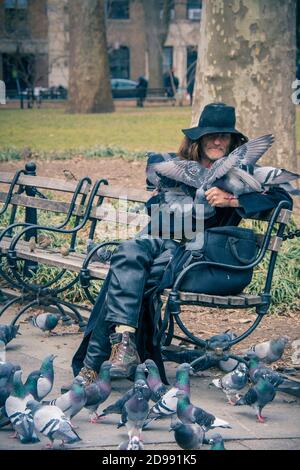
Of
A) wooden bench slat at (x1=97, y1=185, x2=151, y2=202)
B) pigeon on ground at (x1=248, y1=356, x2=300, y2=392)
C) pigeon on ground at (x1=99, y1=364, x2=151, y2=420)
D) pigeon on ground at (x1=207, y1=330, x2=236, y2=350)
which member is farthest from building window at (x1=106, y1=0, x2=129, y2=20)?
pigeon on ground at (x1=99, y1=364, x2=151, y2=420)

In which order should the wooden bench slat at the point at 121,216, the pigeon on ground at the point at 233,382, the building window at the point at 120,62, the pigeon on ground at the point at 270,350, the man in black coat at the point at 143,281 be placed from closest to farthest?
the pigeon on ground at the point at 233,382 < the man in black coat at the point at 143,281 < the pigeon on ground at the point at 270,350 < the wooden bench slat at the point at 121,216 < the building window at the point at 120,62

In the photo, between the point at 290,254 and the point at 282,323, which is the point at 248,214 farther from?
the point at 290,254

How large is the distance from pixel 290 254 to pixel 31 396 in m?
3.78

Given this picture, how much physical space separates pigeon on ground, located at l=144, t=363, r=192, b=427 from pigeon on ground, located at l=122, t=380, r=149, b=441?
196 millimetres

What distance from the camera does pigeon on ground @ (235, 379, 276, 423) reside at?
5.21 m

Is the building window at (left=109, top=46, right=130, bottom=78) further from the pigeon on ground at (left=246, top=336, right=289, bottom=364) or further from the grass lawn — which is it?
the pigeon on ground at (left=246, top=336, right=289, bottom=364)

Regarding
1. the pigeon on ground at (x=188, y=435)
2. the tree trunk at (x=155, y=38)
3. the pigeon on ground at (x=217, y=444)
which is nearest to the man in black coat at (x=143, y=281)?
the pigeon on ground at (x=188, y=435)

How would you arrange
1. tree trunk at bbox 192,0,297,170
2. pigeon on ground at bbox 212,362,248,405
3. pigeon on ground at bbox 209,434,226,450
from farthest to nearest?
tree trunk at bbox 192,0,297,170, pigeon on ground at bbox 212,362,248,405, pigeon on ground at bbox 209,434,226,450

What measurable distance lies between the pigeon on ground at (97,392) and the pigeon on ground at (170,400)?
10.2 inches

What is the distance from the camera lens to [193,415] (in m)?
4.68

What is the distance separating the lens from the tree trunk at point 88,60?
32562 millimetres

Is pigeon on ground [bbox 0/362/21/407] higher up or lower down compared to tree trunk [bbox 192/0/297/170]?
lower down

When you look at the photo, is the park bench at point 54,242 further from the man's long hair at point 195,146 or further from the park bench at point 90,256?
the man's long hair at point 195,146

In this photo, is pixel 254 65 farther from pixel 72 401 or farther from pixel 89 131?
pixel 89 131
